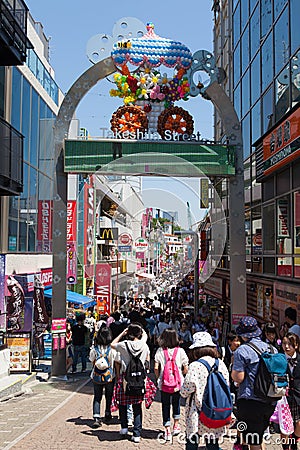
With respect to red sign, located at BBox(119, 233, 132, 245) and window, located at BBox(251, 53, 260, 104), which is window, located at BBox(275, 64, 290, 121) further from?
red sign, located at BBox(119, 233, 132, 245)

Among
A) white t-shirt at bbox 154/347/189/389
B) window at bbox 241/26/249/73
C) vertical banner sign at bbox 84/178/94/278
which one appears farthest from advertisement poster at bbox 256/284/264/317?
vertical banner sign at bbox 84/178/94/278

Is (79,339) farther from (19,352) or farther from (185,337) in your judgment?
(185,337)

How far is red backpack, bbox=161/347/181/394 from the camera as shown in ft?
21.6

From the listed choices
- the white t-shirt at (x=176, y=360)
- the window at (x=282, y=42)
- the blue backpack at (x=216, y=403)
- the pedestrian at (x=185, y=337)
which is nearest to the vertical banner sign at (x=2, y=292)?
the pedestrian at (x=185, y=337)

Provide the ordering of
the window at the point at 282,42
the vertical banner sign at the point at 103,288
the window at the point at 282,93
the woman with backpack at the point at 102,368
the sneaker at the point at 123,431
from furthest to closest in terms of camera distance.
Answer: the vertical banner sign at the point at 103,288, the window at the point at 282,42, the window at the point at 282,93, the woman with backpack at the point at 102,368, the sneaker at the point at 123,431

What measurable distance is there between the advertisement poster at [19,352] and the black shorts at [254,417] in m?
8.00

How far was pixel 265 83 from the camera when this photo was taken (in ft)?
53.9

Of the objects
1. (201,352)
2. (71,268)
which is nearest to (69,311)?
(71,268)

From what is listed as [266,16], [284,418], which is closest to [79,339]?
[284,418]

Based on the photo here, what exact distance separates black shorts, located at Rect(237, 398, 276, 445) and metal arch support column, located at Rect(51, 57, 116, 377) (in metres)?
8.07

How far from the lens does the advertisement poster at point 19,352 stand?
12.0 metres

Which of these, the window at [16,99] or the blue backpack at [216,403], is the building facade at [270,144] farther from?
the window at [16,99]

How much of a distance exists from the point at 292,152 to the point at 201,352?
7712 millimetres

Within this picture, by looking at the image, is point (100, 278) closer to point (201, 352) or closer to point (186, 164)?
point (186, 164)
